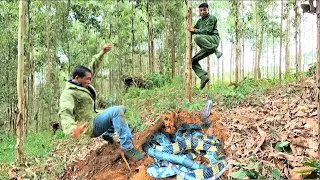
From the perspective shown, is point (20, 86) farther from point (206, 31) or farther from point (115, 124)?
point (206, 31)

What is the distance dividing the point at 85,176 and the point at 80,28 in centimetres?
1649

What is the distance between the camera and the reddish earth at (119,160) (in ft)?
15.0

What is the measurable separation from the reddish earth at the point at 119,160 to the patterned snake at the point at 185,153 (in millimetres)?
105

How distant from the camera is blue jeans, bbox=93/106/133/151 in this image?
14.4 feet

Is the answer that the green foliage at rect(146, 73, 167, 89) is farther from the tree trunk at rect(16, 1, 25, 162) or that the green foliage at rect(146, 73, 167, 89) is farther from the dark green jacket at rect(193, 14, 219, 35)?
the tree trunk at rect(16, 1, 25, 162)

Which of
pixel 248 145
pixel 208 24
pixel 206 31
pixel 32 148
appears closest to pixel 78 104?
pixel 248 145

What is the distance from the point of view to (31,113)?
18.8m

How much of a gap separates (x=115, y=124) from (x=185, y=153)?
942 mm

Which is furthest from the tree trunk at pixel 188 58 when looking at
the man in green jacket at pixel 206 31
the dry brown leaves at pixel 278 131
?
the dry brown leaves at pixel 278 131

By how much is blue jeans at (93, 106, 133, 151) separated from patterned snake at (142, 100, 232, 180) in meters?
0.42

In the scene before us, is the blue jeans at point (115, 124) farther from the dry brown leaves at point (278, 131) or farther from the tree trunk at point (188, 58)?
the tree trunk at point (188, 58)

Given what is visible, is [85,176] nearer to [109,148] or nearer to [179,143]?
[109,148]

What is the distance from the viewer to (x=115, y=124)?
436cm

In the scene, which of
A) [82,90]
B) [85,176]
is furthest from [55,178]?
[82,90]
